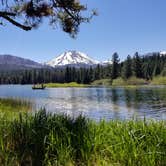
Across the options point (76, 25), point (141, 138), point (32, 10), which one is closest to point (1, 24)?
point (32, 10)

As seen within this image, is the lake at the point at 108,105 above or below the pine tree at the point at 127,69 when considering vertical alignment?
below

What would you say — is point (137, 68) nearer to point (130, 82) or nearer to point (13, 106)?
point (130, 82)

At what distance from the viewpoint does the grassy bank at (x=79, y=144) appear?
522cm

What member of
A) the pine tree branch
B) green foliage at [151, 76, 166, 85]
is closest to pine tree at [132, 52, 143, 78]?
green foliage at [151, 76, 166, 85]

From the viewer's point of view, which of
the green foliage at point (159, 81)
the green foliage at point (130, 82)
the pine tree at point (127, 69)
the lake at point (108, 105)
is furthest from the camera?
the green foliage at point (159, 81)

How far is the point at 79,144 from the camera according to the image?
5664 mm

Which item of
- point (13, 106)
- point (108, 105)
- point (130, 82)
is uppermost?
point (130, 82)

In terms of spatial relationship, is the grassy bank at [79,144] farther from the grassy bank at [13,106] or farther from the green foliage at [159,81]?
the green foliage at [159,81]

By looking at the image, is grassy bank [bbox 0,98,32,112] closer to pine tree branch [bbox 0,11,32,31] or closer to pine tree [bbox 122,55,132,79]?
pine tree branch [bbox 0,11,32,31]

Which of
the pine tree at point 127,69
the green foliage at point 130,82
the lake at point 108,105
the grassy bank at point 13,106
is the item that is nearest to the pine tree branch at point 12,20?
the lake at point 108,105

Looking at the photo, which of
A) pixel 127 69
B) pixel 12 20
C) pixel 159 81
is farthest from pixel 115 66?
pixel 12 20

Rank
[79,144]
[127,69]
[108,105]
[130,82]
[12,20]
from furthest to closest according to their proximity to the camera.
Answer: [127,69], [130,82], [108,105], [12,20], [79,144]

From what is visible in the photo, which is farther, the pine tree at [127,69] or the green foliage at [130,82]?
the pine tree at [127,69]

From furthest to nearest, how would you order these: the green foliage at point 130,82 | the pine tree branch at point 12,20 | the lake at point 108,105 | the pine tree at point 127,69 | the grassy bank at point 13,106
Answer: the pine tree at point 127,69 < the green foliage at point 130,82 < the lake at point 108,105 < the grassy bank at point 13,106 < the pine tree branch at point 12,20
